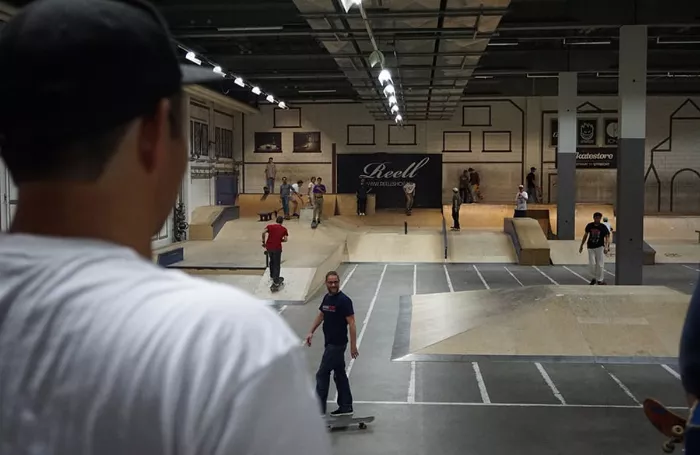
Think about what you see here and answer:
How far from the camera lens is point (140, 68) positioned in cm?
105

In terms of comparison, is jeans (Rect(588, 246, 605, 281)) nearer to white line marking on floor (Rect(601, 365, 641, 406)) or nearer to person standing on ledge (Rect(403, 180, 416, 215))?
white line marking on floor (Rect(601, 365, 641, 406))

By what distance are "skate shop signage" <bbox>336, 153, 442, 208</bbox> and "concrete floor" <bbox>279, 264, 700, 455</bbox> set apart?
26989mm

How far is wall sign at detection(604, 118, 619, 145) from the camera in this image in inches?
1587

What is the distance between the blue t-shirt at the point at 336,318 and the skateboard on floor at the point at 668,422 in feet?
21.1

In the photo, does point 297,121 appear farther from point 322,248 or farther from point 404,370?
point 404,370

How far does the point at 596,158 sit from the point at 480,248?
1538 centimetres

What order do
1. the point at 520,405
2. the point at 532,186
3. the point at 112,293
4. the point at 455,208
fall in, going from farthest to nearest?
the point at 532,186, the point at 455,208, the point at 520,405, the point at 112,293

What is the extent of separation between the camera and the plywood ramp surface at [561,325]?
12.8 m

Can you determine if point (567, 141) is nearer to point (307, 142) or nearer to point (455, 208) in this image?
point (455, 208)

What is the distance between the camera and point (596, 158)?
40.2 meters

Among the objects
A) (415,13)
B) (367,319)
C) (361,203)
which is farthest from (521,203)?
(415,13)

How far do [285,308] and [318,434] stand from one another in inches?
661

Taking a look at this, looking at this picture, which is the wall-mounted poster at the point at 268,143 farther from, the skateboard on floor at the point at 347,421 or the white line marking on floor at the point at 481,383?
the skateboard on floor at the point at 347,421

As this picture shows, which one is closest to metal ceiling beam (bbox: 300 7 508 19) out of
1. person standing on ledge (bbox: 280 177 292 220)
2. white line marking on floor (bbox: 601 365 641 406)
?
white line marking on floor (bbox: 601 365 641 406)
